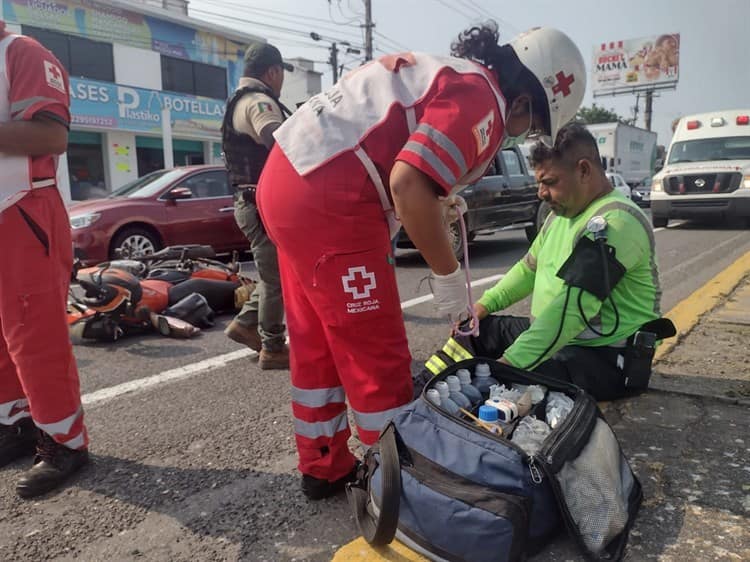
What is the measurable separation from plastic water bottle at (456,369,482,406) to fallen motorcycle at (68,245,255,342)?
9.28 feet

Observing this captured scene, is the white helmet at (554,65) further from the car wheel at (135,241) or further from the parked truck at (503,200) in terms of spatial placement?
the car wheel at (135,241)

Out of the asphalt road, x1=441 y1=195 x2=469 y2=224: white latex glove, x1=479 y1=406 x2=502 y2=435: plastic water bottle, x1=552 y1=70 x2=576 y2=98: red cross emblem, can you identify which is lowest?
the asphalt road

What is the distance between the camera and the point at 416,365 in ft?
12.2

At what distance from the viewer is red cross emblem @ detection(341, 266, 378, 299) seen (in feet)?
5.91

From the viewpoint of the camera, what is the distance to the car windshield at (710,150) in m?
12.2

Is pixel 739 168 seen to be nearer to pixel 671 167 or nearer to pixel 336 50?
pixel 671 167

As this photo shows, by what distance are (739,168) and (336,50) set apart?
68.2 feet

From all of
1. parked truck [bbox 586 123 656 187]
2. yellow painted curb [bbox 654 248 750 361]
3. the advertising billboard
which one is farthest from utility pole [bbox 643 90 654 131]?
yellow painted curb [bbox 654 248 750 361]

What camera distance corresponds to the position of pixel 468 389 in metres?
2.13

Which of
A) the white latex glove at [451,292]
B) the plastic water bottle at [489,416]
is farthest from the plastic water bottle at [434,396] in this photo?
the white latex glove at [451,292]

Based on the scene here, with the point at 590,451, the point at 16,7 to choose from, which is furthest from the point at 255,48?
the point at 16,7

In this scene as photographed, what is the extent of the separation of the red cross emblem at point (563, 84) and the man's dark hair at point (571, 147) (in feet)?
2.43

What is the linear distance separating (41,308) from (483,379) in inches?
63.9

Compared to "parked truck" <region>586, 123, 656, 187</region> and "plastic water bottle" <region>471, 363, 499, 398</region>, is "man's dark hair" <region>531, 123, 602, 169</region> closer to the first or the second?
"plastic water bottle" <region>471, 363, 499, 398</region>
